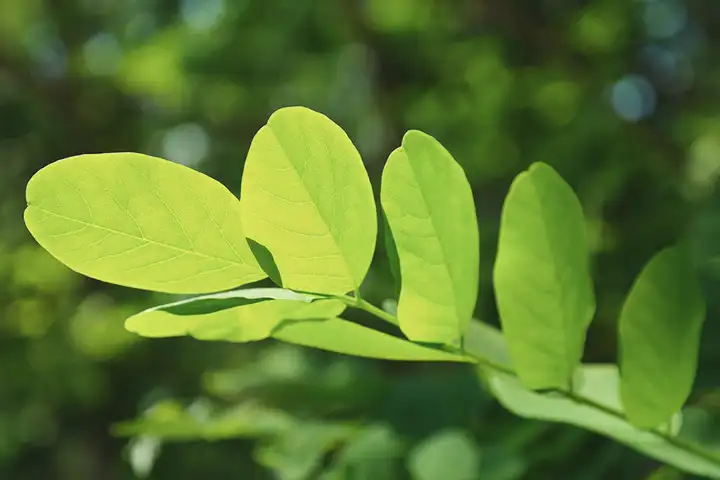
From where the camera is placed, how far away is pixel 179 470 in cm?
45

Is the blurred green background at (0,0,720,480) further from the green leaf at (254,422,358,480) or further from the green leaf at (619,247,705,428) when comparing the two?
the green leaf at (619,247,705,428)

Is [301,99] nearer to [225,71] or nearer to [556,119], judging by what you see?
[225,71]

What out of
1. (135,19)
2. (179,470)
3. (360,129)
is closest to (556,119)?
(360,129)

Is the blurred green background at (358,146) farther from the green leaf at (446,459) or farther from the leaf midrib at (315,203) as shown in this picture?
the leaf midrib at (315,203)

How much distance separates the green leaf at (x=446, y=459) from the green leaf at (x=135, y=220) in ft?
0.55

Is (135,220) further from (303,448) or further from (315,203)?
(303,448)

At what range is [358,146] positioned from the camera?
103cm

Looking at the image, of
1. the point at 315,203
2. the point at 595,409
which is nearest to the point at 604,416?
the point at 595,409

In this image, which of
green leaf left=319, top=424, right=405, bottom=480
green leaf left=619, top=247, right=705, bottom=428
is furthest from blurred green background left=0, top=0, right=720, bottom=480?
green leaf left=619, top=247, right=705, bottom=428

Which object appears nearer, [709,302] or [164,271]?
[164,271]

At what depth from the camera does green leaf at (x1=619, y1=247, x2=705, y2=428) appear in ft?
0.64

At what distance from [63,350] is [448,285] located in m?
0.96

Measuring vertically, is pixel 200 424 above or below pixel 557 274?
below

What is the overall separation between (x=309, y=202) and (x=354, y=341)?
0.15 ft
